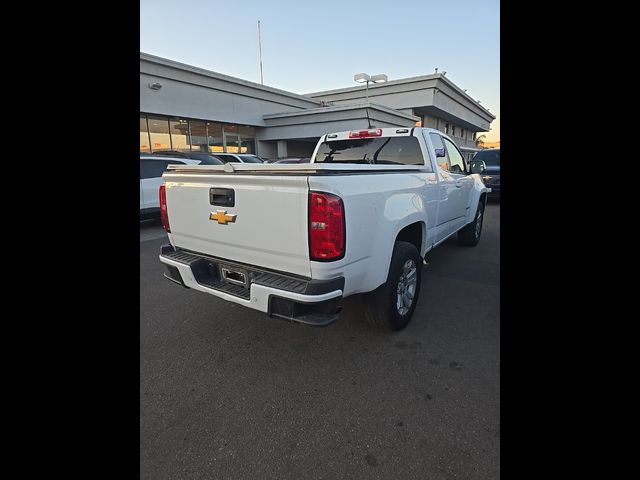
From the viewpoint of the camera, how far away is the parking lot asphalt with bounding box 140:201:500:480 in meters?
1.83

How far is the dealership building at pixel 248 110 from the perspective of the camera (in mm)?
16422

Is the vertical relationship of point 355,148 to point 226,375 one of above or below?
above

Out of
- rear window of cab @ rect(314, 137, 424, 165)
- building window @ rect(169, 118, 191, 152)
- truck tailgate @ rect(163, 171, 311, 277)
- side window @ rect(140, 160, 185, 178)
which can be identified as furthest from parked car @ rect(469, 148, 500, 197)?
building window @ rect(169, 118, 191, 152)

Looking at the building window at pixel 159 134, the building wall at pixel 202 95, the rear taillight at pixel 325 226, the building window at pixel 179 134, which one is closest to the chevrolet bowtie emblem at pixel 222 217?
the rear taillight at pixel 325 226

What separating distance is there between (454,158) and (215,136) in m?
17.3

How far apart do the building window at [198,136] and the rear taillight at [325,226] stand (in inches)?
722

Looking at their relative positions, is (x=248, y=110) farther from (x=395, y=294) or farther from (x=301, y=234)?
(x=301, y=234)

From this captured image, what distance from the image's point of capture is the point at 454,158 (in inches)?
200

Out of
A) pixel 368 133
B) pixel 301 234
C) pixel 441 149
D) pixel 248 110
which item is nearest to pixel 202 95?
pixel 248 110

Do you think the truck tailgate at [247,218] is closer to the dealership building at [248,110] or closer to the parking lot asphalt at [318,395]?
the parking lot asphalt at [318,395]
